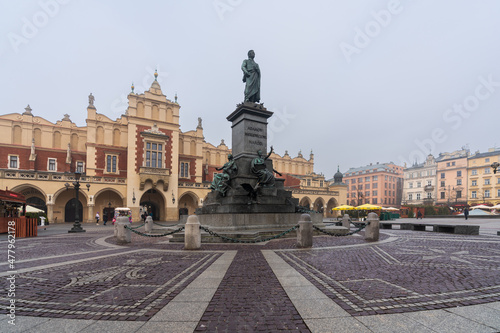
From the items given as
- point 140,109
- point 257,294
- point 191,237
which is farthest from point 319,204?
point 257,294

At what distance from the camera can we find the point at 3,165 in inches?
1247

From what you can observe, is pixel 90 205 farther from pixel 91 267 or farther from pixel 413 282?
pixel 413 282

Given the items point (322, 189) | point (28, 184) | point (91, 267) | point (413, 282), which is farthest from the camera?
point (322, 189)

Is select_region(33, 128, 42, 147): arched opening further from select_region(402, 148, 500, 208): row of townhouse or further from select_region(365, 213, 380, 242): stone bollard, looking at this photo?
select_region(402, 148, 500, 208): row of townhouse

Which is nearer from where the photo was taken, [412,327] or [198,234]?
[412,327]

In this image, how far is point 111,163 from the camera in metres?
35.2

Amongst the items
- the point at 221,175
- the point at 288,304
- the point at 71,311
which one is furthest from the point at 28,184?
the point at 288,304

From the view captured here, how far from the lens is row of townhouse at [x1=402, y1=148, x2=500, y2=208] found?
6144 cm

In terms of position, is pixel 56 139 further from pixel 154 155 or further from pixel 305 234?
pixel 305 234

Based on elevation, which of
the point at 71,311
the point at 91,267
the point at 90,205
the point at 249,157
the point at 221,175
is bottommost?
the point at 90,205

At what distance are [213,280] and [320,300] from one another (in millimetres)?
1921

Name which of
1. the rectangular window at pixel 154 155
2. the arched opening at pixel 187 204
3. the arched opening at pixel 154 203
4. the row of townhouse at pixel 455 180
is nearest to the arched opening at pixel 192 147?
the rectangular window at pixel 154 155

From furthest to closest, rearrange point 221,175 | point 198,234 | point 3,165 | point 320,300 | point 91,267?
1. point 3,165
2. point 221,175
3. point 198,234
4. point 91,267
5. point 320,300

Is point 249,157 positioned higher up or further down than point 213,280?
higher up
